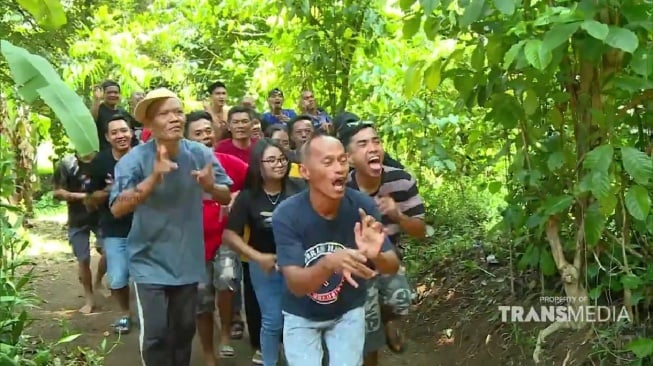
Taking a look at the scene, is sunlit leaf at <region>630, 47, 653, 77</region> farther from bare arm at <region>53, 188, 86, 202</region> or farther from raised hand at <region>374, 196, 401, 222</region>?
bare arm at <region>53, 188, 86, 202</region>

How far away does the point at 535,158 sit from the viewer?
4539 millimetres

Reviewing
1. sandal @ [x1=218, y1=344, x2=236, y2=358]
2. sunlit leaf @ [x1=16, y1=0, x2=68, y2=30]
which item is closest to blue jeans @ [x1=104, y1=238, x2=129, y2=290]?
sandal @ [x1=218, y1=344, x2=236, y2=358]

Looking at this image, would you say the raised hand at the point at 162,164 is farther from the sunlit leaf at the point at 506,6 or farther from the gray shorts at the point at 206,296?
the sunlit leaf at the point at 506,6

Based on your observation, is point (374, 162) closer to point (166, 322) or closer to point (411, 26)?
point (411, 26)

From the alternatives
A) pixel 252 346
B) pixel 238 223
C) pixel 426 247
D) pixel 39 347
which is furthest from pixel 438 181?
pixel 39 347

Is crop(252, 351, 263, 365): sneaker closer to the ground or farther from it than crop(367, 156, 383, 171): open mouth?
closer to the ground

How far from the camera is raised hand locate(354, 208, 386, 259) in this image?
10.8ft

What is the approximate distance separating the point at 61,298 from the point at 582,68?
5.58 meters

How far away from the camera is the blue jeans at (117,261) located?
6.02m

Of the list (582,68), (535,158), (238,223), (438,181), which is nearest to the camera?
(582,68)

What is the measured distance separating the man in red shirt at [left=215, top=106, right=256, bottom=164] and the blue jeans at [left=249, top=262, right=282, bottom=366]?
1523 millimetres

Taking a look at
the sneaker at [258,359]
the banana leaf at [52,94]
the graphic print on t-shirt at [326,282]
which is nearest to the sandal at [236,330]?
the sneaker at [258,359]

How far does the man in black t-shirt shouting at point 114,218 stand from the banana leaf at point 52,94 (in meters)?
4.11

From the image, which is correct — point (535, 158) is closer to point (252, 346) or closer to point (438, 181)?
point (252, 346)
